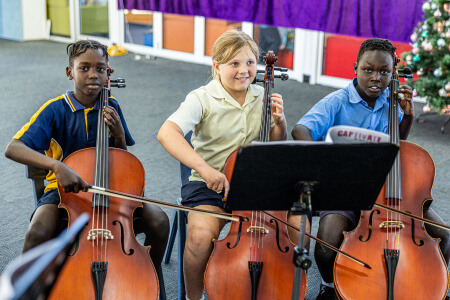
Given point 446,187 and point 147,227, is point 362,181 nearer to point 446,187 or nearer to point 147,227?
point 147,227

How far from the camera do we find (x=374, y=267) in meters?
1.67

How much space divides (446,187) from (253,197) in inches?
87.2

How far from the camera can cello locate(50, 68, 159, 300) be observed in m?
1.54

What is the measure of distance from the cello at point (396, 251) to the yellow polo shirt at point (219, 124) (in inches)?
19.8

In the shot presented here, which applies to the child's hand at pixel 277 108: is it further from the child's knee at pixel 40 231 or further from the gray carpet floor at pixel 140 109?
the child's knee at pixel 40 231

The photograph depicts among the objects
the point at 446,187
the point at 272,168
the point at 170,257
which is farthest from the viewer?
the point at 446,187

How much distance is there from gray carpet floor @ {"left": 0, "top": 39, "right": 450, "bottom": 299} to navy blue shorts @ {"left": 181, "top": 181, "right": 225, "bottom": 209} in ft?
1.43

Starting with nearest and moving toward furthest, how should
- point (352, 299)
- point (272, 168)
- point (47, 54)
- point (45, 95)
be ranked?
point (272, 168) < point (352, 299) < point (45, 95) < point (47, 54)

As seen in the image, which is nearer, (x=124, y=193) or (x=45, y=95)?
(x=124, y=193)

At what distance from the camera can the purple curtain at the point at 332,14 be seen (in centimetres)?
488

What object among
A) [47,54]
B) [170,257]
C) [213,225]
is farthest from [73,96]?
[47,54]

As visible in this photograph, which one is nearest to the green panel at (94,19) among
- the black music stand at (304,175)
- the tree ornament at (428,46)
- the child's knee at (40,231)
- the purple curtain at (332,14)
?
the purple curtain at (332,14)

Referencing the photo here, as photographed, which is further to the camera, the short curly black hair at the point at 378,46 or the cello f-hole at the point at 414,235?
the short curly black hair at the point at 378,46

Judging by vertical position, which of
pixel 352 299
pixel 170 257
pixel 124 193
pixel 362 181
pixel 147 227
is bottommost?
pixel 170 257
